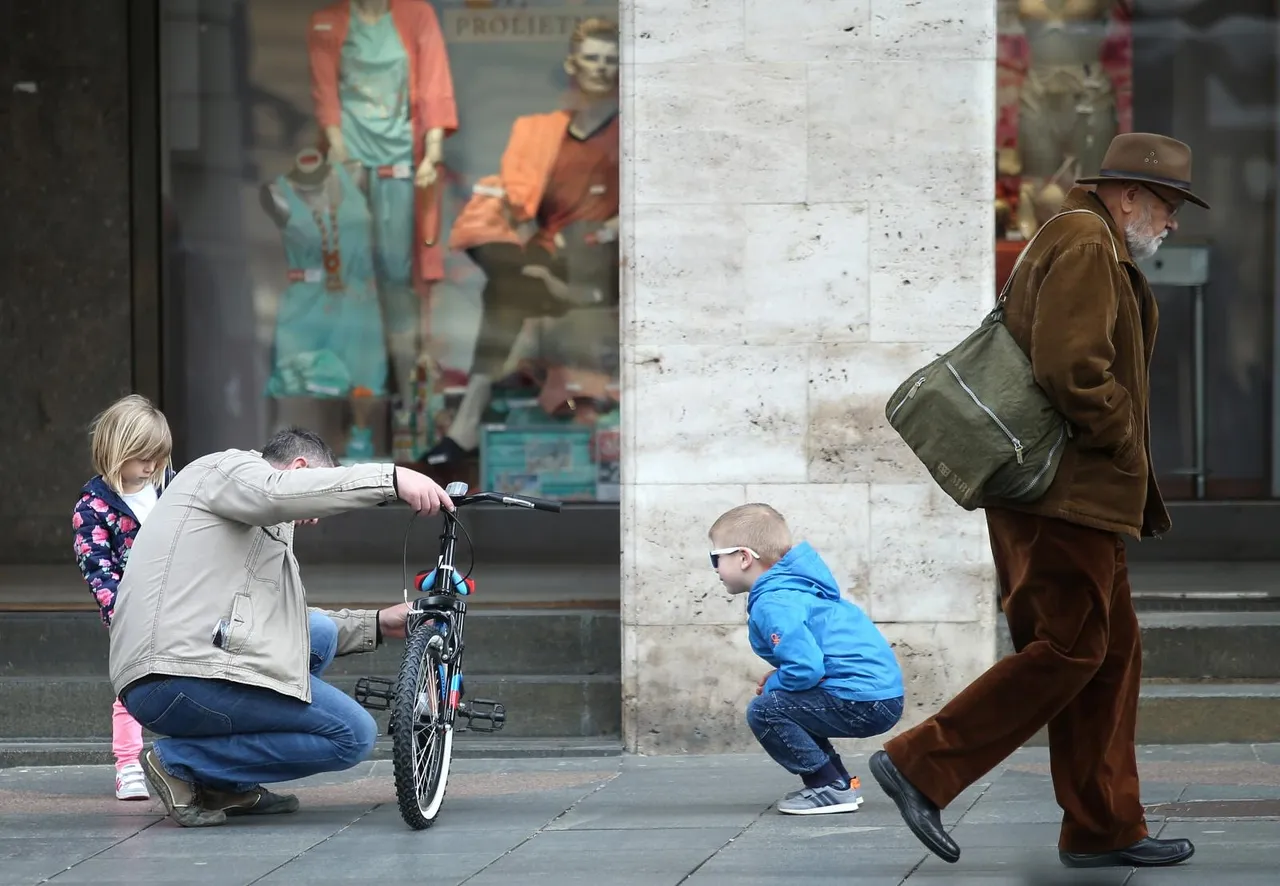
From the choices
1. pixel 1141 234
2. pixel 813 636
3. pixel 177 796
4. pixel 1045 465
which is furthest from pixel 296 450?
pixel 1141 234

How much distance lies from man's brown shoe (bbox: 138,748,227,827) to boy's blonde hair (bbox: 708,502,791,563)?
74.0 inches

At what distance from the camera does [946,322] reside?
711 centimetres

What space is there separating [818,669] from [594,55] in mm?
5197

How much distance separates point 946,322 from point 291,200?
452 cm

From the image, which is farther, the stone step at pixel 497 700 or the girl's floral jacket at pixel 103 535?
the stone step at pixel 497 700

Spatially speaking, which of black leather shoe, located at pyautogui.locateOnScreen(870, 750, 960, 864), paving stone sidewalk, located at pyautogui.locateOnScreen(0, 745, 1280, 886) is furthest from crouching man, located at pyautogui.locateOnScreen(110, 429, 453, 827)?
black leather shoe, located at pyautogui.locateOnScreen(870, 750, 960, 864)

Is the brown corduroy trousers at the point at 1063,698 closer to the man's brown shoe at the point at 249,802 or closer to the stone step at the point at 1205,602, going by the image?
the man's brown shoe at the point at 249,802

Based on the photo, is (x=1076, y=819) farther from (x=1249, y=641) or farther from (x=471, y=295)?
(x=471, y=295)

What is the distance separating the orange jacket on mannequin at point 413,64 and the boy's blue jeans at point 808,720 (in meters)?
5.13

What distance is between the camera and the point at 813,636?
234 inches

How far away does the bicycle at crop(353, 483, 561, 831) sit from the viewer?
225 inches

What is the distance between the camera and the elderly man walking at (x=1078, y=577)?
484cm

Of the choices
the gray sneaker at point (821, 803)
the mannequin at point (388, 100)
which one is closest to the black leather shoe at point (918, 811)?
the gray sneaker at point (821, 803)

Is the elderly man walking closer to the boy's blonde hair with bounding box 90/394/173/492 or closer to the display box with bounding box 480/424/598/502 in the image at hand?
the boy's blonde hair with bounding box 90/394/173/492
